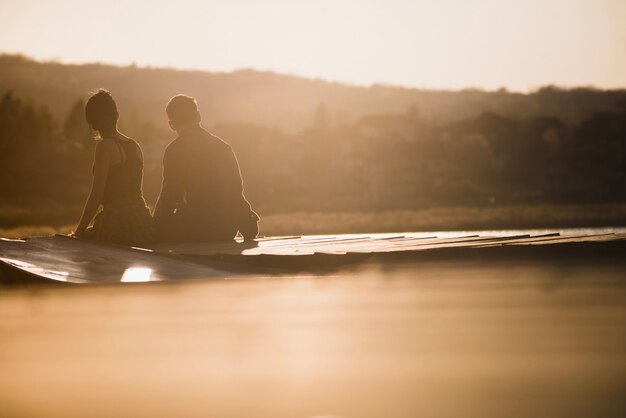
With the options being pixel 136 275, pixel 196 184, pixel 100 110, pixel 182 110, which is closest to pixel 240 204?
pixel 196 184

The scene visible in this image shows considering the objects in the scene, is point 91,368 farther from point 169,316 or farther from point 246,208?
point 246,208

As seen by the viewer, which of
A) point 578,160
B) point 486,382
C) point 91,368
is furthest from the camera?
point 578,160

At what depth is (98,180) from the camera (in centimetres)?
1009

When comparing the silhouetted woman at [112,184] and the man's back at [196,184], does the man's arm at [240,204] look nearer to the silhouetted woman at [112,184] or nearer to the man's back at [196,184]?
the man's back at [196,184]

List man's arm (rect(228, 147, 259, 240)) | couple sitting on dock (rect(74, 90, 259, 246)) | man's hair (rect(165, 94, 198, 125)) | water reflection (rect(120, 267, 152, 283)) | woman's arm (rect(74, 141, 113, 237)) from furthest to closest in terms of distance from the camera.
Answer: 1. man's arm (rect(228, 147, 259, 240))
2. man's hair (rect(165, 94, 198, 125))
3. couple sitting on dock (rect(74, 90, 259, 246))
4. woman's arm (rect(74, 141, 113, 237))
5. water reflection (rect(120, 267, 152, 283))

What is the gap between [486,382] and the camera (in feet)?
13.5

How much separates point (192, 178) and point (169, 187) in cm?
23

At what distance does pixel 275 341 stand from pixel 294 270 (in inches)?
169

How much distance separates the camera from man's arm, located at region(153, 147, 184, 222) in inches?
431

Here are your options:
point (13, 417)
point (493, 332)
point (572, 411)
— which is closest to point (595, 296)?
point (493, 332)

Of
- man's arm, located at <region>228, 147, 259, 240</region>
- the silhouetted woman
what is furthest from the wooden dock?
the silhouetted woman

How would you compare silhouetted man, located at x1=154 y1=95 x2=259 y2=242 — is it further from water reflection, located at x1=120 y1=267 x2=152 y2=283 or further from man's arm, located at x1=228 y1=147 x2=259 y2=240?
water reflection, located at x1=120 y1=267 x2=152 y2=283

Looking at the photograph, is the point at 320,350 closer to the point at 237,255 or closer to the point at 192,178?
the point at 237,255

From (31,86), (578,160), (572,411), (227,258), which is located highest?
(31,86)
